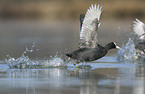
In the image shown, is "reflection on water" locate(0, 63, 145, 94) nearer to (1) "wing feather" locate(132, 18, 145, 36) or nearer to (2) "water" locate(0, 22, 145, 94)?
(2) "water" locate(0, 22, 145, 94)

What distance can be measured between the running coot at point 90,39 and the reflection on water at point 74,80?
→ 0.38 metres

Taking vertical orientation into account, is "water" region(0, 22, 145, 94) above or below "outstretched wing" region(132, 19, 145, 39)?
below

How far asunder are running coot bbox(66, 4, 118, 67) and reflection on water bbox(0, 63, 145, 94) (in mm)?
383

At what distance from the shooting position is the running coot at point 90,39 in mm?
14516

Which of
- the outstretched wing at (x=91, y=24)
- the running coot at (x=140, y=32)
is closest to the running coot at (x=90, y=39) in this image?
the outstretched wing at (x=91, y=24)

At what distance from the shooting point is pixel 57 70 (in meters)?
14.2

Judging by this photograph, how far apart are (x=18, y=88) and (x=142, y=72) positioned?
13.3 ft

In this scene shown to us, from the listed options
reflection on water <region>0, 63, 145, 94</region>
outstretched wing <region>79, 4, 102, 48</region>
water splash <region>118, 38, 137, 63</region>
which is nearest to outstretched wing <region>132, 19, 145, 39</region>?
water splash <region>118, 38, 137, 63</region>

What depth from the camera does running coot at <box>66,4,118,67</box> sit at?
47.6 ft

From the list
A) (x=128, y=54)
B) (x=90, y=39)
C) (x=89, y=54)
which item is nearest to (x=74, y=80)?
(x=89, y=54)

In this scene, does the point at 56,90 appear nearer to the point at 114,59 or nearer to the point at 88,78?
the point at 88,78

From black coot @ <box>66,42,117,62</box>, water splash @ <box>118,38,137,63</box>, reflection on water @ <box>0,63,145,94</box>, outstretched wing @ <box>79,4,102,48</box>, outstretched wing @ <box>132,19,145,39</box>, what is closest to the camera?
reflection on water @ <box>0,63,145,94</box>

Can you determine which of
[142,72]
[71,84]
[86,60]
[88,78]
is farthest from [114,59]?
[71,84]

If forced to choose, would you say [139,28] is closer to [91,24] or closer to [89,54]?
[89,54]
